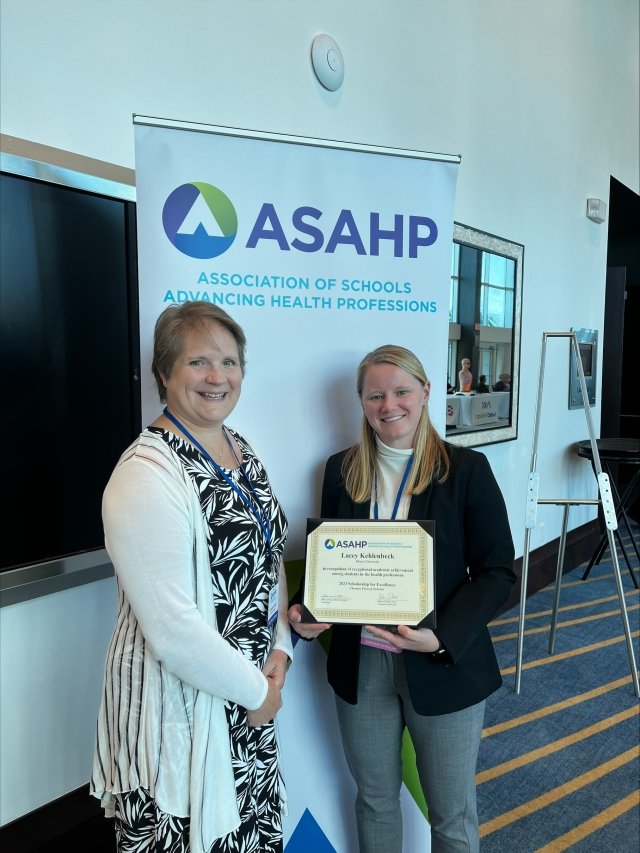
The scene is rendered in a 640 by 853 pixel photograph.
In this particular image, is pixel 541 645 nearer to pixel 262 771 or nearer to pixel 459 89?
pixel 262 771

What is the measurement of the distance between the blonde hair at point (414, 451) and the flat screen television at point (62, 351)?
0.89 meters

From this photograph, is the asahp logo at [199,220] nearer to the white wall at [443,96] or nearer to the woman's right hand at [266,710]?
the white wall at [443,96]

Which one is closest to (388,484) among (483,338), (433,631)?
(433,631)

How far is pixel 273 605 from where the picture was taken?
4.89 ft

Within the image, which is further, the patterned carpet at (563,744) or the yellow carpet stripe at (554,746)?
the yellow carpet stripe at (554,746)

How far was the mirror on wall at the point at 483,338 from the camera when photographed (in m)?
3.52

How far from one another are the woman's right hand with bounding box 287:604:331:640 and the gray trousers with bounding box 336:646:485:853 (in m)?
0.17

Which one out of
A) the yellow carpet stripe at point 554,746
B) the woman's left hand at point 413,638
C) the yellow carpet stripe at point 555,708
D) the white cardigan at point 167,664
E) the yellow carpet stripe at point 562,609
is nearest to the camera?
the white cardigan at point 167,664

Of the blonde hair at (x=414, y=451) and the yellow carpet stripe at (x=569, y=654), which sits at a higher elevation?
the blonde hair at (x=414, y=451)

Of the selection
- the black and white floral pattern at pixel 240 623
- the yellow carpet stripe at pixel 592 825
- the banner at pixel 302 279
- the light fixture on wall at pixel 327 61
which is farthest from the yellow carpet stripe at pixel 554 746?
the light fixture on wall at pixel 327 61

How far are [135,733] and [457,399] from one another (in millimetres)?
2782

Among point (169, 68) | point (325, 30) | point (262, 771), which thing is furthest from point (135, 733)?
point (325, 30)

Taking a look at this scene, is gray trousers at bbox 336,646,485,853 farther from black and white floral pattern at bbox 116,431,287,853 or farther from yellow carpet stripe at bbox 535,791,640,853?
yellow carpet stripe at bbox 535,791,640,853

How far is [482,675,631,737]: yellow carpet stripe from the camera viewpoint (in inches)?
110
